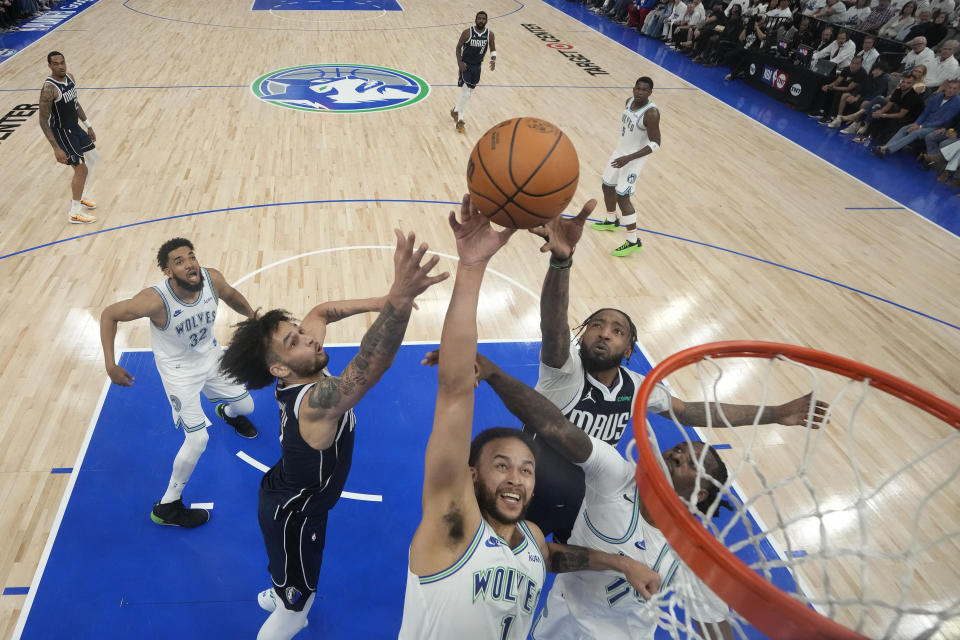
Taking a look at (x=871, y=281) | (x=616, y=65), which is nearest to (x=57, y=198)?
(x=871, y=281)

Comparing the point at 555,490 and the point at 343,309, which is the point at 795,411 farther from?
the point at 343,309

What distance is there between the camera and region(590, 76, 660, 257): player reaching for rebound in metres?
6.49

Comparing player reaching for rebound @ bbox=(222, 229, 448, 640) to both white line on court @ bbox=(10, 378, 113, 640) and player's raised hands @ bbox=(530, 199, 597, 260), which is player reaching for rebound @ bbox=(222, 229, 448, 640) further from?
white line on court @ bbox=(10, 378, 113, 640)

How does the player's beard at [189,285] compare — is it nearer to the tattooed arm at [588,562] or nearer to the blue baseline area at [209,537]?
the blue baseline area at [209,537]

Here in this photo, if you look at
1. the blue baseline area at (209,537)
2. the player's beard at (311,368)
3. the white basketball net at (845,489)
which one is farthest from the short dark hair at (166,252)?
the white basketball net at (845,489)

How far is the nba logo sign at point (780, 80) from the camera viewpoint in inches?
494

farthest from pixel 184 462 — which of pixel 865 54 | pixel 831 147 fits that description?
pixel 865 54

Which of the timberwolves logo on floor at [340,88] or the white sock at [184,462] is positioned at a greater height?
the white sock at [184,462]

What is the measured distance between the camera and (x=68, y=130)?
6.68 meters

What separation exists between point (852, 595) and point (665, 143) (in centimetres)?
786

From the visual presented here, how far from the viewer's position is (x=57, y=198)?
24.3ft

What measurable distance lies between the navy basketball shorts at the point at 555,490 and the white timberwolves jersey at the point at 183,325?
2403mm

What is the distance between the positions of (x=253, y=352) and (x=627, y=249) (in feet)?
16.3

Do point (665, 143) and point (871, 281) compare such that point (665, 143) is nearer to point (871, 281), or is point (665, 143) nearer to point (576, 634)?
point (871, 281)
